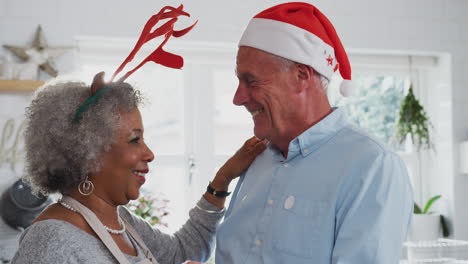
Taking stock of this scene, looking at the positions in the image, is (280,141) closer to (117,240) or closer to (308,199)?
(308,199)

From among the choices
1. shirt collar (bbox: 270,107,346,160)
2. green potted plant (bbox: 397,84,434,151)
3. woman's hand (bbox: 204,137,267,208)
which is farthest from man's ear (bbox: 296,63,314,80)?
green potted plant (bbox: 397,84,434,151)

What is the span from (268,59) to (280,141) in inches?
8.9

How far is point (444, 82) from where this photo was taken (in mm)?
3867

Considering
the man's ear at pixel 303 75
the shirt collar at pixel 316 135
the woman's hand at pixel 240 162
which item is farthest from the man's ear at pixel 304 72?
the woman's hand at pixel 240 162

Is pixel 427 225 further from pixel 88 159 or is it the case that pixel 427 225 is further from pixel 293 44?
pixel 88 159

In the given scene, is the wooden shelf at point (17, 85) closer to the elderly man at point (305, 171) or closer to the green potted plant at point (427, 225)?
the elderly man at point (305, 171)

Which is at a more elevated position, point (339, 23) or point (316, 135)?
point (339, 23)

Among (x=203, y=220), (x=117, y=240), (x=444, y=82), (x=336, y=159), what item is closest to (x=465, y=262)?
(x=444, y=82)

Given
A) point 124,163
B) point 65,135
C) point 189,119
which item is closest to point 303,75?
point 124,163

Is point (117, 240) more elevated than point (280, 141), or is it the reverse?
point (280, 141)

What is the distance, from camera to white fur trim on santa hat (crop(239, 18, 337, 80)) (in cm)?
151

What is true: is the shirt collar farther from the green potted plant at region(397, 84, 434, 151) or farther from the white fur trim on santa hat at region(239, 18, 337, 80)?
the green potted plant at region(397, 84, 434, 151)

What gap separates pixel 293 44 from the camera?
4.97ft

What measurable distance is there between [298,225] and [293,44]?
0.48 metres
